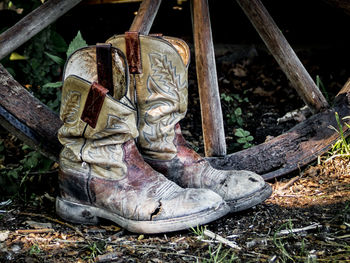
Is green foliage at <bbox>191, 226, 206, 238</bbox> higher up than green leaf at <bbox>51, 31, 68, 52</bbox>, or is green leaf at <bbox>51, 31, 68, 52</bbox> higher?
green leaf at <bbox>51, 31, 68, 52</bbox>

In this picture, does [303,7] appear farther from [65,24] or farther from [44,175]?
[44,175]

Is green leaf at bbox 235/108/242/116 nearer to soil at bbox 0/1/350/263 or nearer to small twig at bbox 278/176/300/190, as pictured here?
soil at bbox 0/1/350/263

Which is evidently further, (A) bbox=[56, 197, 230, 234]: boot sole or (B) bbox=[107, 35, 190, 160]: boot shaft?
(B) bbox=[107, 35, 190, 160]: boot shaft

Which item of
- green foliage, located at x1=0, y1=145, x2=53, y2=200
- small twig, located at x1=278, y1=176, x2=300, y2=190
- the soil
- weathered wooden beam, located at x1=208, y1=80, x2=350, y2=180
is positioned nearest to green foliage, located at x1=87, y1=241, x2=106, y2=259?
the soil

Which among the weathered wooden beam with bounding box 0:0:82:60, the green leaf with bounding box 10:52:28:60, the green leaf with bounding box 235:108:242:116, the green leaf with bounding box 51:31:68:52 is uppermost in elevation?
the weathered wooden beam with bounding box 0:0:82:60

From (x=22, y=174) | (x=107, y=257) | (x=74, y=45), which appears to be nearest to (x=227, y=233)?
(x=107, y=257)

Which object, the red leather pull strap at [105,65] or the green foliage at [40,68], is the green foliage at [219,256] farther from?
the green foliage at [40,68]

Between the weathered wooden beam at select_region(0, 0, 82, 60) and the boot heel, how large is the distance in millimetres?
714

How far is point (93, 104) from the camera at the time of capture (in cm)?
163

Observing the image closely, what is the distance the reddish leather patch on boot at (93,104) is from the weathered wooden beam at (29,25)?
598 millimetres

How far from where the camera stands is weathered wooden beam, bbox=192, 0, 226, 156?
2.20 m

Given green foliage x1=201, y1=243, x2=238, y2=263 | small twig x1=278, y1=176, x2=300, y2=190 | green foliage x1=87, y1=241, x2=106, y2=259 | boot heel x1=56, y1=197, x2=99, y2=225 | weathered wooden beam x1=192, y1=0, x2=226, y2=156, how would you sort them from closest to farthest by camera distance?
green foliage x1=201, y1=243, x2=238, y2=263 → green foliage x1=87, y1=241, x2=106, y2=259 → boot heel x1=56, y1=197, x2=99, y2=225 → small twig x1=278, y1=176, x2=300, y2=190 → weathered wooden beam x1=192, y1=0, x2=226, y2=156

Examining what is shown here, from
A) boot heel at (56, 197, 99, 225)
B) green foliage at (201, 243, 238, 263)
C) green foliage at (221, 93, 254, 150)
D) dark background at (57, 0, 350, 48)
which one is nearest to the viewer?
green foliage at (201, 243, 238, 263)

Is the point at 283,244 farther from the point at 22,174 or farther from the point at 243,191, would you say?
the point at 22,174
